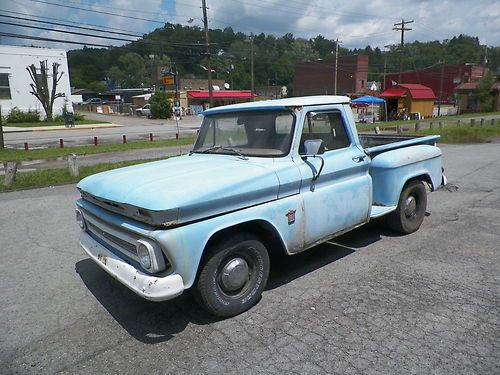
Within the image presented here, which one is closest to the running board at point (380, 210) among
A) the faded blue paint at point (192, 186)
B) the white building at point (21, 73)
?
the faded blue paint at point (192, 186)

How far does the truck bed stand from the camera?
5.25 meters

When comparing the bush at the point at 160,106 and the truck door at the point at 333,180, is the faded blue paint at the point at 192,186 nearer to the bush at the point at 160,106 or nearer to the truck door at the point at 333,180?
the truck door at the point at 333,180

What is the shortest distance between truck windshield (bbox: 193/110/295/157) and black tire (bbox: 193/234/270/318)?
103cm

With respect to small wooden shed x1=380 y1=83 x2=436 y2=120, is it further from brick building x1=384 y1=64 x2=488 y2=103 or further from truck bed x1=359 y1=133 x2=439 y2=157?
truck bed x1=359 y1=133 x2=439 y2=157

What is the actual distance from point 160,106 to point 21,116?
15.8 metres

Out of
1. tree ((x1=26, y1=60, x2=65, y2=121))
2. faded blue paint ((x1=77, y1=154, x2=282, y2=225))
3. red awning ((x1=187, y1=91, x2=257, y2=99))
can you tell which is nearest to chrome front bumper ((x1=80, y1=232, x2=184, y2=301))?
faded blue paint ((x1=77, y1=154, x2=282, y2=225))

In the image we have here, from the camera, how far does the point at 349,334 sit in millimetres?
3248

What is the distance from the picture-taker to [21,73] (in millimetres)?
43312

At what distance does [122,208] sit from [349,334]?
7.13 feet

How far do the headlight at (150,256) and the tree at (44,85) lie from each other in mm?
46110

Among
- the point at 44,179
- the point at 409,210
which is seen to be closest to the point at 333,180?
the point at 409,210

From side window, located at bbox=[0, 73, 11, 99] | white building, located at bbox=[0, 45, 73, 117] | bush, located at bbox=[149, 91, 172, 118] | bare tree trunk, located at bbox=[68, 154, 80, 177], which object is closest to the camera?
bare tree trunk, located at bbox=[68, 154, 80, 177]

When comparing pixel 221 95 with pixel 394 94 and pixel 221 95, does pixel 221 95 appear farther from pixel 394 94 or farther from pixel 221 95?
pixel 394 94

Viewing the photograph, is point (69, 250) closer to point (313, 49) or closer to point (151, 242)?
point (151, 242)
